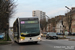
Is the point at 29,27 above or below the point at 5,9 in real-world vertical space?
below

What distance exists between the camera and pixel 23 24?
52.3 ft

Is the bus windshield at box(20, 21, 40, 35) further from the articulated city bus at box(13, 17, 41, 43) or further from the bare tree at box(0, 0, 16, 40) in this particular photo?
the bare tree at box(0, 0, 16, 40)

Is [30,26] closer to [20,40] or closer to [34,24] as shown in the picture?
[34,24]

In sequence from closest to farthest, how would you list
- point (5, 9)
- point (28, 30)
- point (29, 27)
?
1. point (28, 30)
2. point (29, 27)
3. point (5, 9)

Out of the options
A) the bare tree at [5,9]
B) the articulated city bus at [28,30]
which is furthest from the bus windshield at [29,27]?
the bare tree at [5,9]

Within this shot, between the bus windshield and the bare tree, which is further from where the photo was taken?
the bare tree

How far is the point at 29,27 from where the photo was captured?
627 inches

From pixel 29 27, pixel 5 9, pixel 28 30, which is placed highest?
pixel 5 9

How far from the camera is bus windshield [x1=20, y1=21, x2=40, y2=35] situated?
15.7 meters

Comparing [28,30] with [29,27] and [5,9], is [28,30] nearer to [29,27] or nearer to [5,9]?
[29,27]

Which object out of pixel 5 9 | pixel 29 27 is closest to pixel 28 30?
pixel 29 27

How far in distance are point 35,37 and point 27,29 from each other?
134 centimetres

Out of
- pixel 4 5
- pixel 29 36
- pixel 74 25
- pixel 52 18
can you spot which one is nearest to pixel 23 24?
pixel 29 36

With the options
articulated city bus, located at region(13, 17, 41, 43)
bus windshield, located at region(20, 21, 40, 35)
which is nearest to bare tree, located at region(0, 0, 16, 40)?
articulated city bus, located at region(13, 17, 41, 43)
